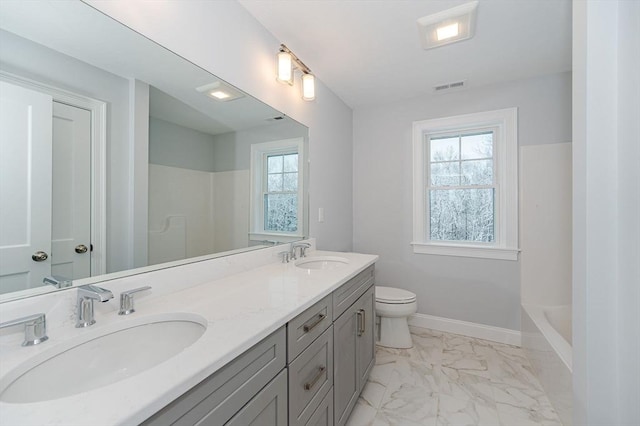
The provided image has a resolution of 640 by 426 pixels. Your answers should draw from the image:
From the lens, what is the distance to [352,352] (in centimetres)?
155

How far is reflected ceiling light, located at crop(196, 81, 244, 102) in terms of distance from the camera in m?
1.39

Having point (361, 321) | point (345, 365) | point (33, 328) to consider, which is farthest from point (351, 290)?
point (33, 328)

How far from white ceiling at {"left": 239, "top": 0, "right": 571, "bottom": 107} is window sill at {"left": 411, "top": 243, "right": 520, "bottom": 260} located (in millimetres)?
1515

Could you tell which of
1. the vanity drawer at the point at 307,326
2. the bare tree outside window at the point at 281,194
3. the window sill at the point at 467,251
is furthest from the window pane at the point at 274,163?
the window sill at the point at 467,251

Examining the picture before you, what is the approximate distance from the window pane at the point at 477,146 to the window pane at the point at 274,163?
1.89 m

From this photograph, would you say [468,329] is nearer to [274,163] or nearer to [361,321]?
[361,321]

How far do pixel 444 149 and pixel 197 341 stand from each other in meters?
2.78

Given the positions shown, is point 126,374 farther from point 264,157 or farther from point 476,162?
point 476,162

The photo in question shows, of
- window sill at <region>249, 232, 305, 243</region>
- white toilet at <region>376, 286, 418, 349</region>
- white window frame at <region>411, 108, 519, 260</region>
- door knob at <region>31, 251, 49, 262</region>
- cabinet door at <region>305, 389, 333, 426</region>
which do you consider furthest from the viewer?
white window frame at <region>411, 108, 519, 260</region>

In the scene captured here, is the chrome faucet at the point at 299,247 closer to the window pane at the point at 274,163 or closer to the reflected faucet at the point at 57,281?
the window pane at the point at 274,163

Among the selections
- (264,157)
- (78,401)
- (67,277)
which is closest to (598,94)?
(264,157)

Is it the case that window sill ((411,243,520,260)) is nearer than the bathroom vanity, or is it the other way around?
the bathroom vanity

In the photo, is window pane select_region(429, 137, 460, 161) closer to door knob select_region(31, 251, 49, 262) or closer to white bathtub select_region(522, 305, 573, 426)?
white bathtub select_region(522, 305, 573, 426)

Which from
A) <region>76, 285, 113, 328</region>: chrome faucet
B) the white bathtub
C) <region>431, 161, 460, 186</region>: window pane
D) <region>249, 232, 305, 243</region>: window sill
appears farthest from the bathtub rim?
<region>76, 285, 113, 328</region>: chrome faucet
